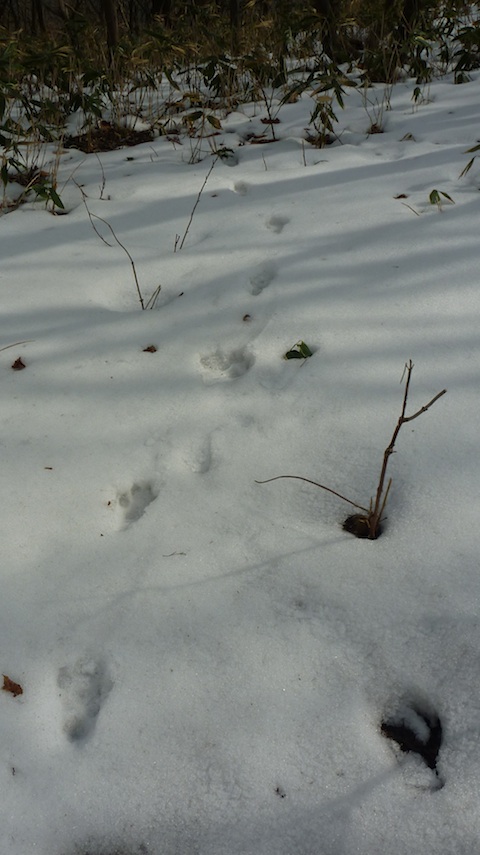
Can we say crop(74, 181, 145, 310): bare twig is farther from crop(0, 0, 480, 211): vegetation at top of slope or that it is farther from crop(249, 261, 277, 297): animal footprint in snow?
crop(249, 261, 277, 297): animal footprint in snow

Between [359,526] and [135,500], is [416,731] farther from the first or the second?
[135,500]

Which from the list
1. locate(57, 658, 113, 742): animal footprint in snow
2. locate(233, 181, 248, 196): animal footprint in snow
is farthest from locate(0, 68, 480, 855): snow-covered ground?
locate(233, 181, 248, 196): animal footprint in snow

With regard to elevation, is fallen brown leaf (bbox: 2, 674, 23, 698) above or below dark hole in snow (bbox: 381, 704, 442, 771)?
below

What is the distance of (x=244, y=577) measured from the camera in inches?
46.0

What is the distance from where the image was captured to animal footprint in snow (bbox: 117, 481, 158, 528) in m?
1.34

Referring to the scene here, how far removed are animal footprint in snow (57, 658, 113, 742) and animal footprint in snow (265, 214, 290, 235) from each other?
1725 mm

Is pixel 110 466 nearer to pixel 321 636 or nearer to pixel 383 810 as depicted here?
pixel 321 636

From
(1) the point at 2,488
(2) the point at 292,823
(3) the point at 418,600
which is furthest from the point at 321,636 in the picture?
(1) the point at 2,488

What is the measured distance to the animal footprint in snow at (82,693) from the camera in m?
1.00

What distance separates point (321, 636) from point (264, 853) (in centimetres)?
33

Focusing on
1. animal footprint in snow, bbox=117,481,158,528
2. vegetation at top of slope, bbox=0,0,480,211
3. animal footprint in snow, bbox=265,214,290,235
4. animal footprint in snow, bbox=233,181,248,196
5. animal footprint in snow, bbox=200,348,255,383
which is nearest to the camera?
animal footprint in snow, bbox=117,481,158,528

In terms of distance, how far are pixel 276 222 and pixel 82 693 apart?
72.2 inches

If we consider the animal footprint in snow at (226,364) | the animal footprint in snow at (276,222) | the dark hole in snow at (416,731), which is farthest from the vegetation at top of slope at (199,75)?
the dark hole in snow at (416,731)

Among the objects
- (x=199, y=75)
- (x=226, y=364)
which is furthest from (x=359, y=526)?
(x=199, y=75)
